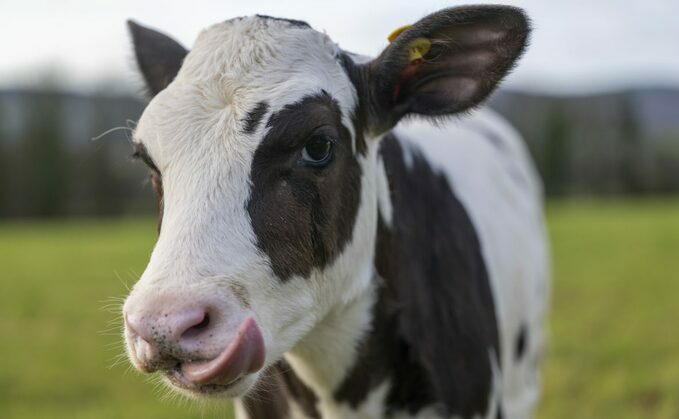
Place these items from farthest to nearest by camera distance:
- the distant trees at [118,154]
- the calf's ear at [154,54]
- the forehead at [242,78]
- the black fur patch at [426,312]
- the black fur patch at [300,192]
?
the distant trees at [118,154]
the calf's ear at [154,54]
the black fur patch at [426,312]
the forehead at [242,78]
the black fur patch at [300,192]

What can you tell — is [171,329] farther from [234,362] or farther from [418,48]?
[418,48]

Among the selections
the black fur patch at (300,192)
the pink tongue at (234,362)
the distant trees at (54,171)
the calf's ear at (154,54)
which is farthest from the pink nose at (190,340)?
the distant trees at (54,171)

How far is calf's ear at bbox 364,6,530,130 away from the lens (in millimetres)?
3248

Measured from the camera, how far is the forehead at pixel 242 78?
2.91 m

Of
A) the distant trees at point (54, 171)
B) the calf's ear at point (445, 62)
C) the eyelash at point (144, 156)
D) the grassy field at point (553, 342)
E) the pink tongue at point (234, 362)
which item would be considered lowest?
the distant trees at point (54, 171)

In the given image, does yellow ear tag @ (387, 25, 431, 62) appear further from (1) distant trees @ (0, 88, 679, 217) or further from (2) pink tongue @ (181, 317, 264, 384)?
(1) distant trees @ (0, 88, 679, 217)

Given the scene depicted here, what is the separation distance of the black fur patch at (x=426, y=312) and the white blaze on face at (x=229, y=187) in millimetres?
299

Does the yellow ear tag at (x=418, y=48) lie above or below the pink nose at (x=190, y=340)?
above

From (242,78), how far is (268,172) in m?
0.41

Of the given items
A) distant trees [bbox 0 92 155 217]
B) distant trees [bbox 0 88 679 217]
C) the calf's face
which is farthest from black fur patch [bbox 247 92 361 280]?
distant trees [bbox 0 92 155 217]

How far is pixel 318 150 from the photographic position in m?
2.99

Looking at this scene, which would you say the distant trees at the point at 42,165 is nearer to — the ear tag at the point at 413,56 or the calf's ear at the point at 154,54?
the calf's ear at the point at 154,54

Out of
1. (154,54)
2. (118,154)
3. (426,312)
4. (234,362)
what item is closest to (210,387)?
(234,362)

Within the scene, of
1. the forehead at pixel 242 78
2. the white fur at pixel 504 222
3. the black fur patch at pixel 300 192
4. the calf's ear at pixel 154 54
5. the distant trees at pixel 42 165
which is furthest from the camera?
the distant trees at pixel 42 165
